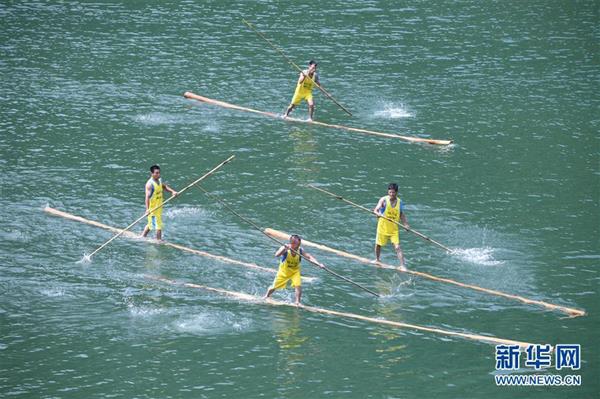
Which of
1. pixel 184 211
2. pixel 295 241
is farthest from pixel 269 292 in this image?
pixel 184 211

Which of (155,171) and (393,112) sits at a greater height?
(393,112)

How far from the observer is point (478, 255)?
3033 centimetres

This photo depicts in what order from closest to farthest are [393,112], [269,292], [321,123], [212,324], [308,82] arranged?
[212,324] < [269,292] < [308,82] < [321,123] < [393,112]

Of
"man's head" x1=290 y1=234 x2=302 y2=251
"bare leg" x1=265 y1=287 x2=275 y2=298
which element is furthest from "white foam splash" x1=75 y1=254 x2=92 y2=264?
"man's head" x1=290 y1=234 x2=302 y2=251

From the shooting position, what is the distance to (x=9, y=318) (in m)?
26.9

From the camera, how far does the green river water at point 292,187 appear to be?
25.1 m

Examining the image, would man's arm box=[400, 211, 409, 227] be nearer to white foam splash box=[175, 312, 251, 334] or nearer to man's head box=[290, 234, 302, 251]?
man's head box=[290, 234, 302, 251]

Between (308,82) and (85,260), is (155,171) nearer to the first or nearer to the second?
(85,260)

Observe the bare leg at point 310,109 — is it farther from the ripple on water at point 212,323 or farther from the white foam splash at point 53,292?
the white foam splash at point 53,292

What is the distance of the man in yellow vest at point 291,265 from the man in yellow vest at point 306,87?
13.8 metres

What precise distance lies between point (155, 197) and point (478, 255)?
9.46m

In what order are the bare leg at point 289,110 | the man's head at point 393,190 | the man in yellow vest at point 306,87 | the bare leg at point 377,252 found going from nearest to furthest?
the man's head at point 393,190 → the bare leg at point 377,252 → the man in yellow vest at point 306,87 → the bare leg at point 289,110

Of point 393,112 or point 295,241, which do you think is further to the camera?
point 393,112

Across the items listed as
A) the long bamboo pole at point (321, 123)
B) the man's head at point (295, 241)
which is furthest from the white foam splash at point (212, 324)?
the long bamboo pole at point (321, 123)
